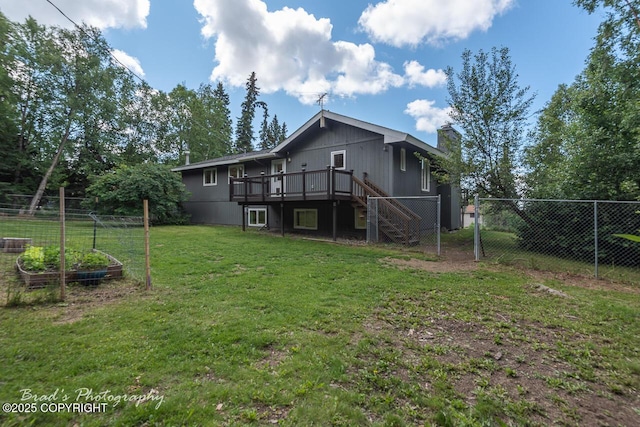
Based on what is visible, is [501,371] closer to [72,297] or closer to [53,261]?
[72,297]

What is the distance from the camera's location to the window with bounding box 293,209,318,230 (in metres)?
→ 12.7

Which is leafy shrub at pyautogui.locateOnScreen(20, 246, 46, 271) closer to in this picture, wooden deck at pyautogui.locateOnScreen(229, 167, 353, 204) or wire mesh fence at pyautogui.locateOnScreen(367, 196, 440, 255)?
wooden deck at pyautogui.locateOnScreen(229, 167, 353, 204)

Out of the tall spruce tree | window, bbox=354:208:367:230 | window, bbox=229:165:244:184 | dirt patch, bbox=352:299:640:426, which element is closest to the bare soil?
dirt patch, bbox=352:299:640:426

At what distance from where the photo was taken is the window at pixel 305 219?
41.8ft

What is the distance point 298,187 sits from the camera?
38.0 ft

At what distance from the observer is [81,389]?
2035mm

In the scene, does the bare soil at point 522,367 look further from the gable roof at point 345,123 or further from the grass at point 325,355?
the gable roof at point 345,123

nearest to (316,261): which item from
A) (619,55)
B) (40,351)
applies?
(40,351)

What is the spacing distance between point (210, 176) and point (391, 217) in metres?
12.8

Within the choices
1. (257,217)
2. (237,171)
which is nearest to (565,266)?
(257,217)

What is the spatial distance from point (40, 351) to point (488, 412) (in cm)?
382

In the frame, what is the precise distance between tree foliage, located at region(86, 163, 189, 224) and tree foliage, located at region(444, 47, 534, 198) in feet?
50.7

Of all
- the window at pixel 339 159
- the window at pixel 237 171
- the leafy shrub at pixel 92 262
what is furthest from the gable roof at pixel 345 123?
the leafy shrub at pixel 92 262

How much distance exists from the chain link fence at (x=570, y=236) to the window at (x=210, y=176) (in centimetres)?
1485
